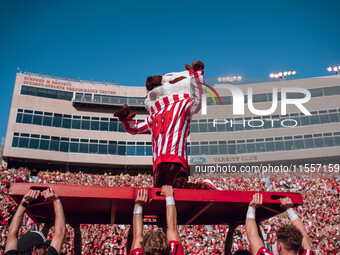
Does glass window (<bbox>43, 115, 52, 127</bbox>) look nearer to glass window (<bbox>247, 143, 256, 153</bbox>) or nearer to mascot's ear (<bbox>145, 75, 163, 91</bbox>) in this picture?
glass window (<bbox>247, 143, 256, 153</bbox>)

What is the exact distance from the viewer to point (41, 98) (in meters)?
31.5

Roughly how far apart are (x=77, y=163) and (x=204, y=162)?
13.2 meters

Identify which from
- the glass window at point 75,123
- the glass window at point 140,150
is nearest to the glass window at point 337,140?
the glass window at point 140,150

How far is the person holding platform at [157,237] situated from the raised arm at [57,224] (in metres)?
0.59

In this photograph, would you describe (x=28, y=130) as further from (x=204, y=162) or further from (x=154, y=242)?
(x=154, y=242)

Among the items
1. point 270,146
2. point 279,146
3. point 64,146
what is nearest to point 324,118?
point 279,146

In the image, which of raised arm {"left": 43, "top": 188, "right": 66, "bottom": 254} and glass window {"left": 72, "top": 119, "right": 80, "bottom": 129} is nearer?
raised arm {"left": 43, "top": 188, "right": 66, "bottom": 254}

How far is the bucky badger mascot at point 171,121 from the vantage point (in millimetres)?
3943

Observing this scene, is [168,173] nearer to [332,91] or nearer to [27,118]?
[27,118]

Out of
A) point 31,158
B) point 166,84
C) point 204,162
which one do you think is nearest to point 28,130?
point 31,158

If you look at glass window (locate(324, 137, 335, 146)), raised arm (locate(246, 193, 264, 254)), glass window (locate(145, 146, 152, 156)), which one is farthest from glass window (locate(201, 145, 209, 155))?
raised arm (locate(246, 193, 264, 254))

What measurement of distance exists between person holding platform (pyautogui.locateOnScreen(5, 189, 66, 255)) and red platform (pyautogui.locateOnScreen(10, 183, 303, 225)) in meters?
0.12

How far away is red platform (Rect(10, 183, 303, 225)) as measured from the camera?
2.88 metres

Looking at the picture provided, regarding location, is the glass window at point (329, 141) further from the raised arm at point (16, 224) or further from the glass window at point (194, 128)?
the raised arm at point (16, 224)
